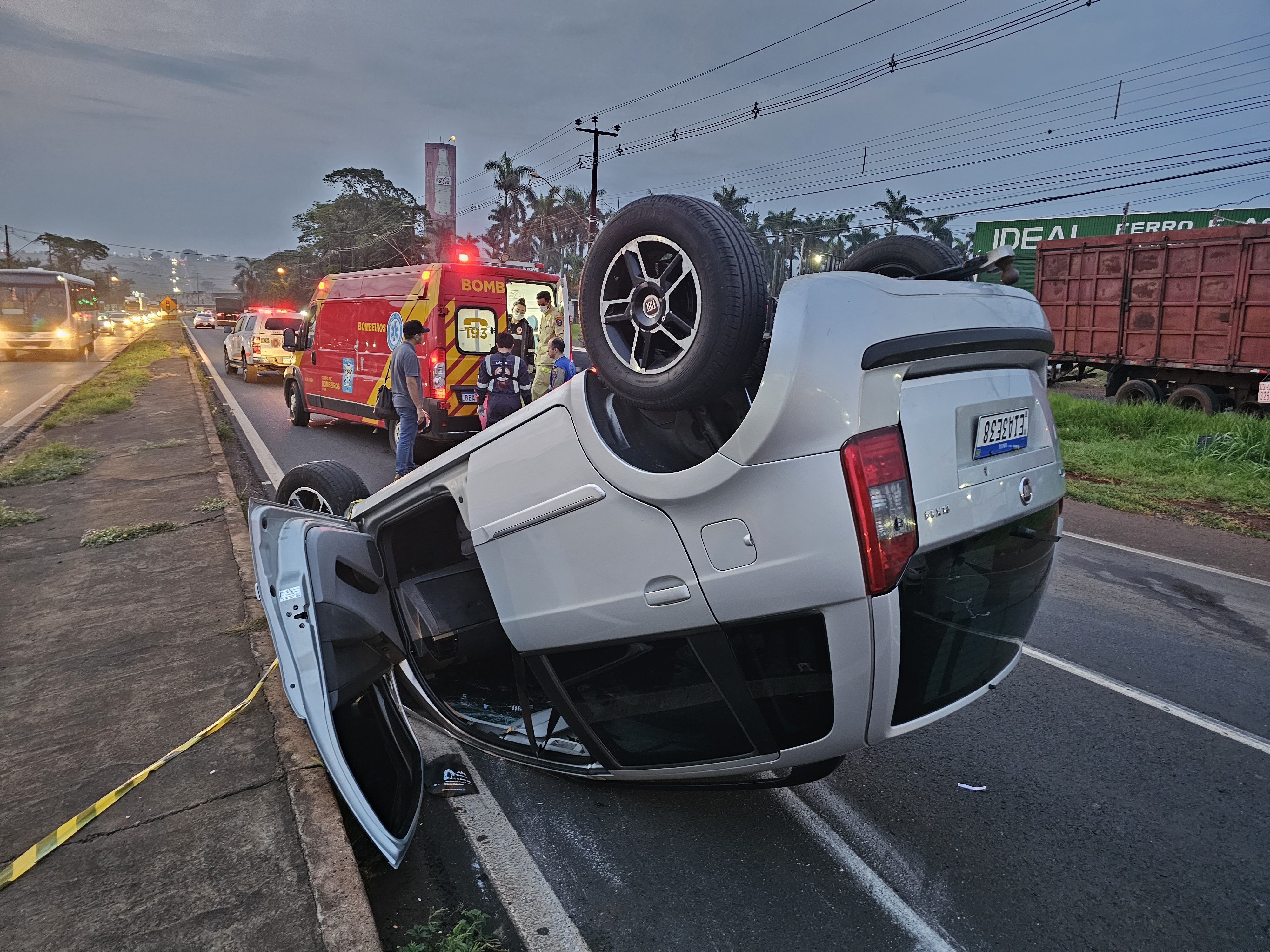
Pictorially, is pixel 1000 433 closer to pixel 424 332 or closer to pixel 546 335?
pixel 424 332

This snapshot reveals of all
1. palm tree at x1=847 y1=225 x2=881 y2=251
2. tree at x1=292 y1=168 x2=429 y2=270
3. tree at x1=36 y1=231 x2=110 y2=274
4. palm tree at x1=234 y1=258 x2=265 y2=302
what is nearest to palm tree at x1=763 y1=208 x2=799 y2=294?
palm tree at x1=847 y1=225 x2=881 y2=251

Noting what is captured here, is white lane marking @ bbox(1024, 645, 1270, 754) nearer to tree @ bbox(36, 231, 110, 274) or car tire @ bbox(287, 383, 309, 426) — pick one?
car tire @ bbox(287, 383, 309, 426)

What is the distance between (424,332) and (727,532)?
8.12 metres

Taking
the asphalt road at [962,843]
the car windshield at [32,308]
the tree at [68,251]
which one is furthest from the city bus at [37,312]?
the tree at [68,251]

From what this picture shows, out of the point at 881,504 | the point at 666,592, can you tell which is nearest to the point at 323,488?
the point at 666,592

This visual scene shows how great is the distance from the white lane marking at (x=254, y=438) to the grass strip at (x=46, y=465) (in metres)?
1.85

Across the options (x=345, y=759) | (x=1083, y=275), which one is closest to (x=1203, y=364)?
(x=1083, y=275)

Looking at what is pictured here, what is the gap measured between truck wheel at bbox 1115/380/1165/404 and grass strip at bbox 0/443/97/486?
1658 centimetres

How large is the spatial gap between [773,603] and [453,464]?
1.36m

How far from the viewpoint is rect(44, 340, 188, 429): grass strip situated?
12.6m

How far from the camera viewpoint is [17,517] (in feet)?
21.8

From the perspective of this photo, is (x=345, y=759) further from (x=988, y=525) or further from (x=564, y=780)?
(x=988, y=525)

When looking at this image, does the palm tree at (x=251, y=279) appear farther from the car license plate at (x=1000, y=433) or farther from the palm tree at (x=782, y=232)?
the car license plate at (x=1000, y=433)

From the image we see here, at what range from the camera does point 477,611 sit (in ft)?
10.9
